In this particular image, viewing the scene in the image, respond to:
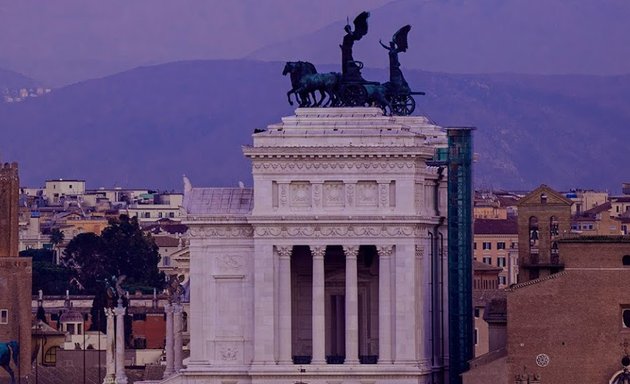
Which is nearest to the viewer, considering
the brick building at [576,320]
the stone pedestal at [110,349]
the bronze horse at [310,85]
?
the brick building at [576,320]

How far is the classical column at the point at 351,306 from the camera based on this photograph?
10250 cm

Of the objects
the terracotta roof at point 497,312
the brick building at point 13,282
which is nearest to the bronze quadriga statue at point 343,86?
the terracotta roof at point 497,312

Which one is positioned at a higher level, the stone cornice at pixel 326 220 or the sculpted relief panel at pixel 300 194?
the sculpted relief panel at pixel 300 194

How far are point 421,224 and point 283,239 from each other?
13.8ft

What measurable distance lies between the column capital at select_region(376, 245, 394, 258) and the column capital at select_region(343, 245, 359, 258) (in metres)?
0.67

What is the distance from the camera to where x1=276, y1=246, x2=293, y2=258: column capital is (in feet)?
338

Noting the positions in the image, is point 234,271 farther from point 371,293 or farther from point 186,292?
point 186,292

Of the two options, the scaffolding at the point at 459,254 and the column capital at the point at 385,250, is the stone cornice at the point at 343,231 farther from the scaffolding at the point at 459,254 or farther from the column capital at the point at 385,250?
the scaffolding at the point at 459,254

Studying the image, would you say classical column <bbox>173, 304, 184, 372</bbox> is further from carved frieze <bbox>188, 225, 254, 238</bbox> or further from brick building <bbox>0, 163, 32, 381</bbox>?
brick building <bbox>0, 163, 32, 381</bbox>

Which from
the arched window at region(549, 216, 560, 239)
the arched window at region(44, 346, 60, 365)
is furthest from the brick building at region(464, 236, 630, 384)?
the arched window at region(44, 346, 60, 365)

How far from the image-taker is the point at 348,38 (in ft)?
355

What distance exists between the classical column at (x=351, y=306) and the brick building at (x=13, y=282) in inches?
2278

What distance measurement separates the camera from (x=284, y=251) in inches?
4058

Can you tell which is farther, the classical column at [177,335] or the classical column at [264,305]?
the classical column at [177,335]
